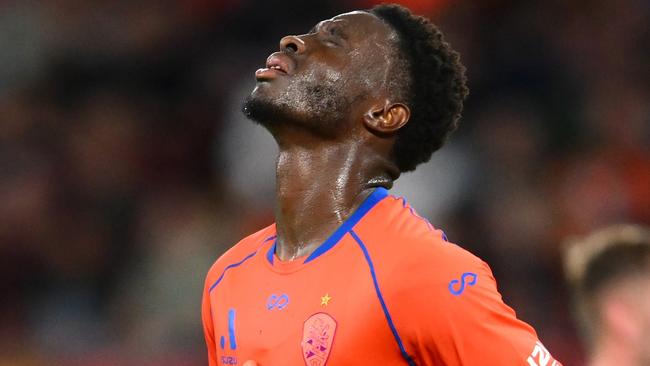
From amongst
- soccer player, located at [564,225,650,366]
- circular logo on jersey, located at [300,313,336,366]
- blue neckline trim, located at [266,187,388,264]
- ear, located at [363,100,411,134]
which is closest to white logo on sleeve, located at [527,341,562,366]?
soccer player, located at [564,225,650,366]

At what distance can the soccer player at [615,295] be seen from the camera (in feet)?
10.4

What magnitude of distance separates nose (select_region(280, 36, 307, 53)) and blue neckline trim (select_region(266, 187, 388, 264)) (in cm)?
58

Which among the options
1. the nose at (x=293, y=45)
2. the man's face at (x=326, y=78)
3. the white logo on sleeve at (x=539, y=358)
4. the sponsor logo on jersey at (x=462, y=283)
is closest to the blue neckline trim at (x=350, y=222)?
the man's face at (x=326, y=78)

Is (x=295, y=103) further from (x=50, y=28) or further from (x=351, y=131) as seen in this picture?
(x=50, y=28)

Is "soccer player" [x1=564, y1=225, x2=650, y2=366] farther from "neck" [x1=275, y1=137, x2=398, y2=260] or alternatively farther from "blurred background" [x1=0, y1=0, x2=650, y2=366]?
"blurred background" [x1=0, y1=0, x2=650, y2=366]

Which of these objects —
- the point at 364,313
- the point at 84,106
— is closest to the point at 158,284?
the point at 84,106

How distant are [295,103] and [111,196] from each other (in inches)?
172

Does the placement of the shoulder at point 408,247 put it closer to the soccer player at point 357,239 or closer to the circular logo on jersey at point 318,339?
the soccer player at point 357,239

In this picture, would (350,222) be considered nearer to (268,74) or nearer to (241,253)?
(241,253)

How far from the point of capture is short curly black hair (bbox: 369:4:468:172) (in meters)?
4.02

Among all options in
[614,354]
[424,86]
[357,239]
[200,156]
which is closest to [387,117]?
[424,86]

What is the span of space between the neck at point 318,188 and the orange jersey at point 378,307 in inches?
2.2

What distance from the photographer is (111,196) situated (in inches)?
313

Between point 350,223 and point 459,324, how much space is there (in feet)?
1.94
